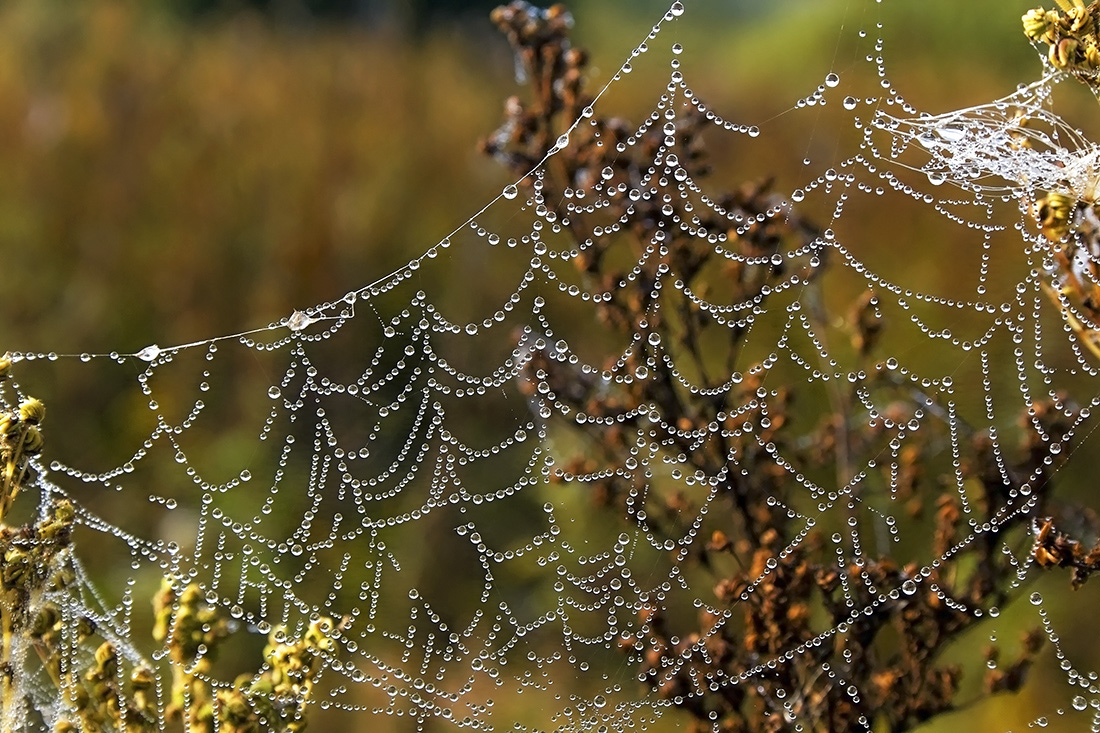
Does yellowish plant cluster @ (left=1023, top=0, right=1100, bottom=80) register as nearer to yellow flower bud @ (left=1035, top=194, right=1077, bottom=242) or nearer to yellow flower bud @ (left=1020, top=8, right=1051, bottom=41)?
yellow flower bud @ (left=1020, top=8, right=1051, bottom=41)

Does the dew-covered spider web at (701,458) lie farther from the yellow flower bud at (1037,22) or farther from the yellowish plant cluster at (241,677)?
the yellow flower bud at (1037,22)

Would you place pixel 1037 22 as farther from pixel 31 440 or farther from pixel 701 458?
pixel 31 440

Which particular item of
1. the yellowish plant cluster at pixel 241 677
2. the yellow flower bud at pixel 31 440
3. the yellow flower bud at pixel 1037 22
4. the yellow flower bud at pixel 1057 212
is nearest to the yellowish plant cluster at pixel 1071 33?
the yellow flower bud at pixel 1037 22

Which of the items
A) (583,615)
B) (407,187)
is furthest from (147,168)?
(583,615)

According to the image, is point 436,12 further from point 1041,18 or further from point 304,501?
point 1041,18

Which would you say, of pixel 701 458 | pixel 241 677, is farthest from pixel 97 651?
pixel 701 458

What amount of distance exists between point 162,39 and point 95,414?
2594 millimetres

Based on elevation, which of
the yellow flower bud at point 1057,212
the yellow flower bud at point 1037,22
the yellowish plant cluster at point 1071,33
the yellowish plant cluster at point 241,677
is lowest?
the yellowish plant cluster at point 241,677

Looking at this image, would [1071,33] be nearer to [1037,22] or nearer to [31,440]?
[1037,22]

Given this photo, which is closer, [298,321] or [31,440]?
→ [31,440]

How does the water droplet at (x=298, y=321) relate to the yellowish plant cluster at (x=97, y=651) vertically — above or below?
above

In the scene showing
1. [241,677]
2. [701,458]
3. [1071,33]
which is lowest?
[241,677]

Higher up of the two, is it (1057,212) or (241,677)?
(1057,212)

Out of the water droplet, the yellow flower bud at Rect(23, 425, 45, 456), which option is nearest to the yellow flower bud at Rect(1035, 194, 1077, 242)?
the water droplet
